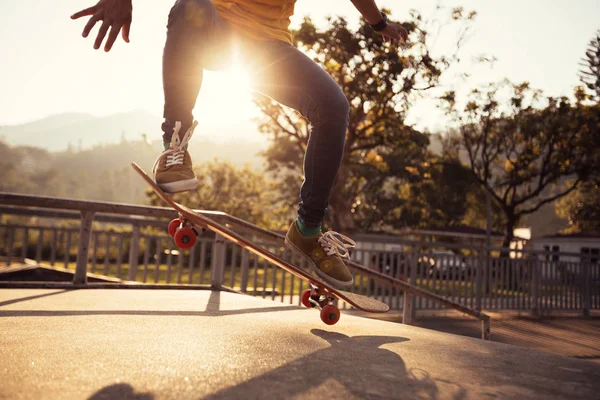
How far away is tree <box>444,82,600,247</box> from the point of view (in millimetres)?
29250

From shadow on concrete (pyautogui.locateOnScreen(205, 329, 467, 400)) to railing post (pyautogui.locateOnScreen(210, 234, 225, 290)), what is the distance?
338cm

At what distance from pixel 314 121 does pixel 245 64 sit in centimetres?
47

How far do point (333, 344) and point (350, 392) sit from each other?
2.45 feet

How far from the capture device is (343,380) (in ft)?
5.01

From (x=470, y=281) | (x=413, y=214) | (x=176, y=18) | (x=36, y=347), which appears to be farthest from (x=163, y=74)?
(x=413, y=214)

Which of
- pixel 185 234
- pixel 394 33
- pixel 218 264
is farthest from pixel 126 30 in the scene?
pixel 218 264

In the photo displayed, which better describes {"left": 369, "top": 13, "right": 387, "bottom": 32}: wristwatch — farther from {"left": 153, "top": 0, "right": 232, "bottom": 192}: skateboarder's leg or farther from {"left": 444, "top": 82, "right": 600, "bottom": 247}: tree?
{"left": 444, "top": 82, "right": 600, "bottom": 247}: tree

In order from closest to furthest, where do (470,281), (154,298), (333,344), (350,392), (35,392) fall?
(35,392), (350,392), (333,344), (154,298), (470,281)

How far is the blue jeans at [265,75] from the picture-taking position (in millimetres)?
2461

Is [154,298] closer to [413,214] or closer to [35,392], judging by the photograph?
[35,392]

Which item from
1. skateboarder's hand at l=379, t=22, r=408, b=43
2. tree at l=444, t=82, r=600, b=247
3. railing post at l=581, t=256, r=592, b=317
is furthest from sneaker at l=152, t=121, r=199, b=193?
tree at l=444, t=82, r=600, b=247

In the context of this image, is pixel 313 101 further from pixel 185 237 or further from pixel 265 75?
pixel 185 237

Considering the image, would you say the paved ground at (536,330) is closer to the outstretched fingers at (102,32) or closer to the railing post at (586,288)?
the railing post at (586,288)

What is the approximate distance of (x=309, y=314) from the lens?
351cm
